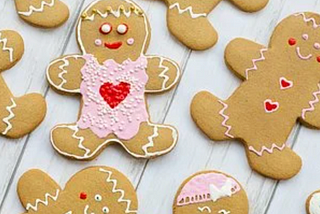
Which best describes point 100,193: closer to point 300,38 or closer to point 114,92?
point 114,92

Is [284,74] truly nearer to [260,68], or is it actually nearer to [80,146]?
[260,68]

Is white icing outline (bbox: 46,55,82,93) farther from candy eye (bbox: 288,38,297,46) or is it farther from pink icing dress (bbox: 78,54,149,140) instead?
candy eye (bbox: 288,38,297,46)

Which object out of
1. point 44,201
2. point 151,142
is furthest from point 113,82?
point 44,201

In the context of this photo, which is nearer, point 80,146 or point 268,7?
point 80,146

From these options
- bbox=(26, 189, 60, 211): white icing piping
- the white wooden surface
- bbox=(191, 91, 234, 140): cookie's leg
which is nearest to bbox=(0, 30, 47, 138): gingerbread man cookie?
the white wooden surface

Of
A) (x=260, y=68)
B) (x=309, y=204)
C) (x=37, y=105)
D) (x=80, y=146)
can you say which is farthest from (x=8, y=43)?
(x=309, y=204)

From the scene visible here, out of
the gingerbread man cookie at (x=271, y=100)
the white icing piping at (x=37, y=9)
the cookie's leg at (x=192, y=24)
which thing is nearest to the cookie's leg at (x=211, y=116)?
→ the gingerbread man cookie at (x=271, y=100)

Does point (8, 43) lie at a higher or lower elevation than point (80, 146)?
higher
